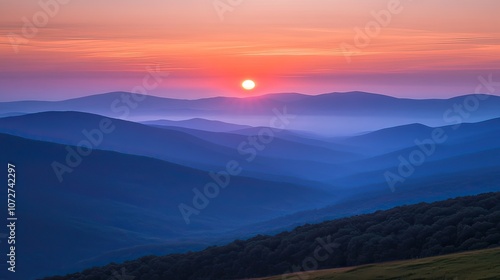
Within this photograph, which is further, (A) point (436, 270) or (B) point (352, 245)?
(B) point (352, 245)

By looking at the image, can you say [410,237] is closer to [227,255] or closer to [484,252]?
[484,252]

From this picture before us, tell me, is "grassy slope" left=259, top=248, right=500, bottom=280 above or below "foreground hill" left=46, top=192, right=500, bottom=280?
below

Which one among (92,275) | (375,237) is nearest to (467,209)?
(375,237)

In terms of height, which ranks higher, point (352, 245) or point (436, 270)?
point (352, 245)

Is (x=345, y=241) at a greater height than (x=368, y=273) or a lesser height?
greater
